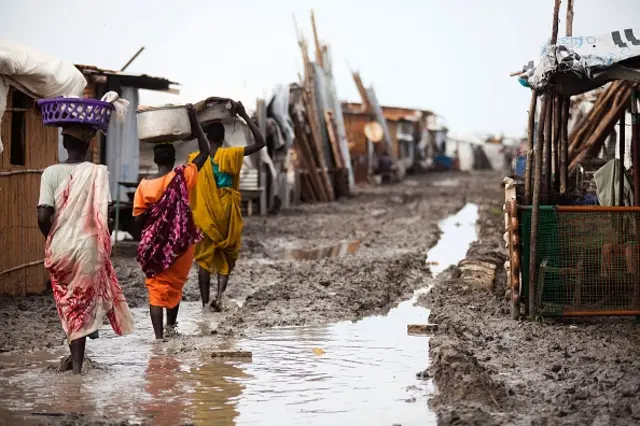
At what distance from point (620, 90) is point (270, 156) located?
37.4 feet

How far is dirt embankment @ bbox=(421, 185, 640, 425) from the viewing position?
524 centimetres

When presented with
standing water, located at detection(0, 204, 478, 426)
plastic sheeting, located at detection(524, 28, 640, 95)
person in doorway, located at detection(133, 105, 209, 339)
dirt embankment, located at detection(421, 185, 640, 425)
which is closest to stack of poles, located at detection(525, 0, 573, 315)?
plastic sheeting, located at detection(524, 28, 640, 95)

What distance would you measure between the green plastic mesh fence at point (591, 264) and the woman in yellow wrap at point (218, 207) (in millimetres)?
2809

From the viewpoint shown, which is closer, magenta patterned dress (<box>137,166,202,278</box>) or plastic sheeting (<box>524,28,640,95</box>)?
magenta patterned dress (<box>137,166,202,278</box>)

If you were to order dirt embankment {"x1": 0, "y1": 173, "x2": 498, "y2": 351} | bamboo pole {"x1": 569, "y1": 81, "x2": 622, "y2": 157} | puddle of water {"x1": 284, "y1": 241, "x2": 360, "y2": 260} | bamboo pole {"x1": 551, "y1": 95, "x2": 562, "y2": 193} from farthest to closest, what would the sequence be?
puddle of water {"x1": 284, "y1": 241, "x2": 360, "y2": 260}
bamboo pole {"x1": 569, "y1": 81, "x2": 622, "y2": 157}
bamboo pole {"x1": 551, "y1": 95, "x2": 562, "y2": 193}
dirt embankment {"x1": 0, "y1": 173, "x2": 498, "y2": 351}

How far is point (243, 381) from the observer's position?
6348 millimetres

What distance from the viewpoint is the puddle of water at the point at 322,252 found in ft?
46.0

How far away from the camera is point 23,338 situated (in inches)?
295

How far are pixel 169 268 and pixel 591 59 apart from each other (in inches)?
147

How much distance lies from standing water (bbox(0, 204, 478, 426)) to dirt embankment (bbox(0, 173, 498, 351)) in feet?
1.48

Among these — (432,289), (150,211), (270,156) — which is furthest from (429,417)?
(270,156)

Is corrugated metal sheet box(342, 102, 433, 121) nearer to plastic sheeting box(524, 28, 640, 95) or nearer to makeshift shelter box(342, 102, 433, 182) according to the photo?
makeshift shelter box(342, 102, 433, 182)

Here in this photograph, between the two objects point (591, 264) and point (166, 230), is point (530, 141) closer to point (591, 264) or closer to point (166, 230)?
point (591, 264)

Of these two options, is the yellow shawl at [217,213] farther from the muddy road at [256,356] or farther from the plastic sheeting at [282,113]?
the plastic sheeting at [282,113]
